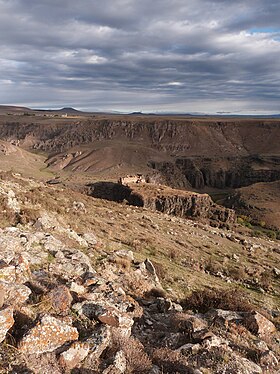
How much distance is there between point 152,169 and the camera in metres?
90.6

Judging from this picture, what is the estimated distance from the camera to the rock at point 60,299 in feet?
18.6

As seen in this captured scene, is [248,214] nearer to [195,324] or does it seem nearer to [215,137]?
[195,324]

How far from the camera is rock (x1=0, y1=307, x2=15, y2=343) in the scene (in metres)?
4.61

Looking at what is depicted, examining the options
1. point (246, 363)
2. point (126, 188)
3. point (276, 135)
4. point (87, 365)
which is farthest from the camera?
point (276, 135)

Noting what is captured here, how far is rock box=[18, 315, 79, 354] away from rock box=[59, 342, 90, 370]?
223 mm

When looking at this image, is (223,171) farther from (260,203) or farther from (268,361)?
(268,361)

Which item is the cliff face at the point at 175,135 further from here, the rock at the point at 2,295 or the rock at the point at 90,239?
the rock at the point at 2,295

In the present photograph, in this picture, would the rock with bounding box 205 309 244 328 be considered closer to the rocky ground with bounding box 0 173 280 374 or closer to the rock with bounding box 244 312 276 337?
the rocky ground with bounding box 0 173 280 374

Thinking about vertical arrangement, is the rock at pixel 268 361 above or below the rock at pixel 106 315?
below

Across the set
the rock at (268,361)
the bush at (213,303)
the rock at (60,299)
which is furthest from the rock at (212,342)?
the rock at (60,299)

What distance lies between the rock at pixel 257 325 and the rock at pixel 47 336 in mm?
3527

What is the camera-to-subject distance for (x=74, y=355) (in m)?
4.60

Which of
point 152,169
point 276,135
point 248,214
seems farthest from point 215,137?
point 248,214

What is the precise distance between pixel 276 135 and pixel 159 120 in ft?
141
